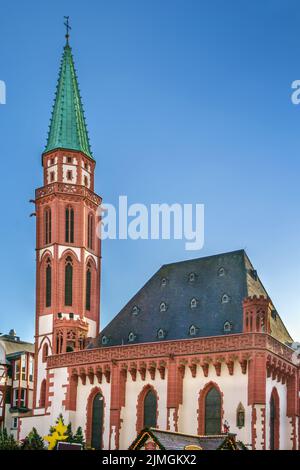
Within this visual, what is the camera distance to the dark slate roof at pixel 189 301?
2410 inches

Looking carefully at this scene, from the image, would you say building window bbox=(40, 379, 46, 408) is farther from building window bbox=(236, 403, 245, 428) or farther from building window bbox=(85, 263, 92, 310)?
building window bbox=(236, 403, 245, 428)

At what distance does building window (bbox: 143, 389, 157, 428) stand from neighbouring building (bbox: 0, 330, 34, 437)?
73.9 feet

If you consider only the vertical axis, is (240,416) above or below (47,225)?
below

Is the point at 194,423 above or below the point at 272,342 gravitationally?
below

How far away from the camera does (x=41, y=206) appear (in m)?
73.2

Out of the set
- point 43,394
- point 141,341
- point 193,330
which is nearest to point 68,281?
point 43,394

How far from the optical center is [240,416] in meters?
55.9

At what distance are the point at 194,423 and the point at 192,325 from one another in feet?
24.2

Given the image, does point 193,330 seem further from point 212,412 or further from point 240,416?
point 240,416

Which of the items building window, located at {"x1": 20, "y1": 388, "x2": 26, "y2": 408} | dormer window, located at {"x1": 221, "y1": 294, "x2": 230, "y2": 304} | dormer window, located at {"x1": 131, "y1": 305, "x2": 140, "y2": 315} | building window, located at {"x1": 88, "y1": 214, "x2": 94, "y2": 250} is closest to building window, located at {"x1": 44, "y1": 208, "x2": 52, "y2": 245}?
building window, located at {"x1": 88, "y1": 214, "x2": 94, "y2": 250}

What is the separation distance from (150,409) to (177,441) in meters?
23.4

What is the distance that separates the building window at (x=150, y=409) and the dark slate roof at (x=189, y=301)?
14.4ft
